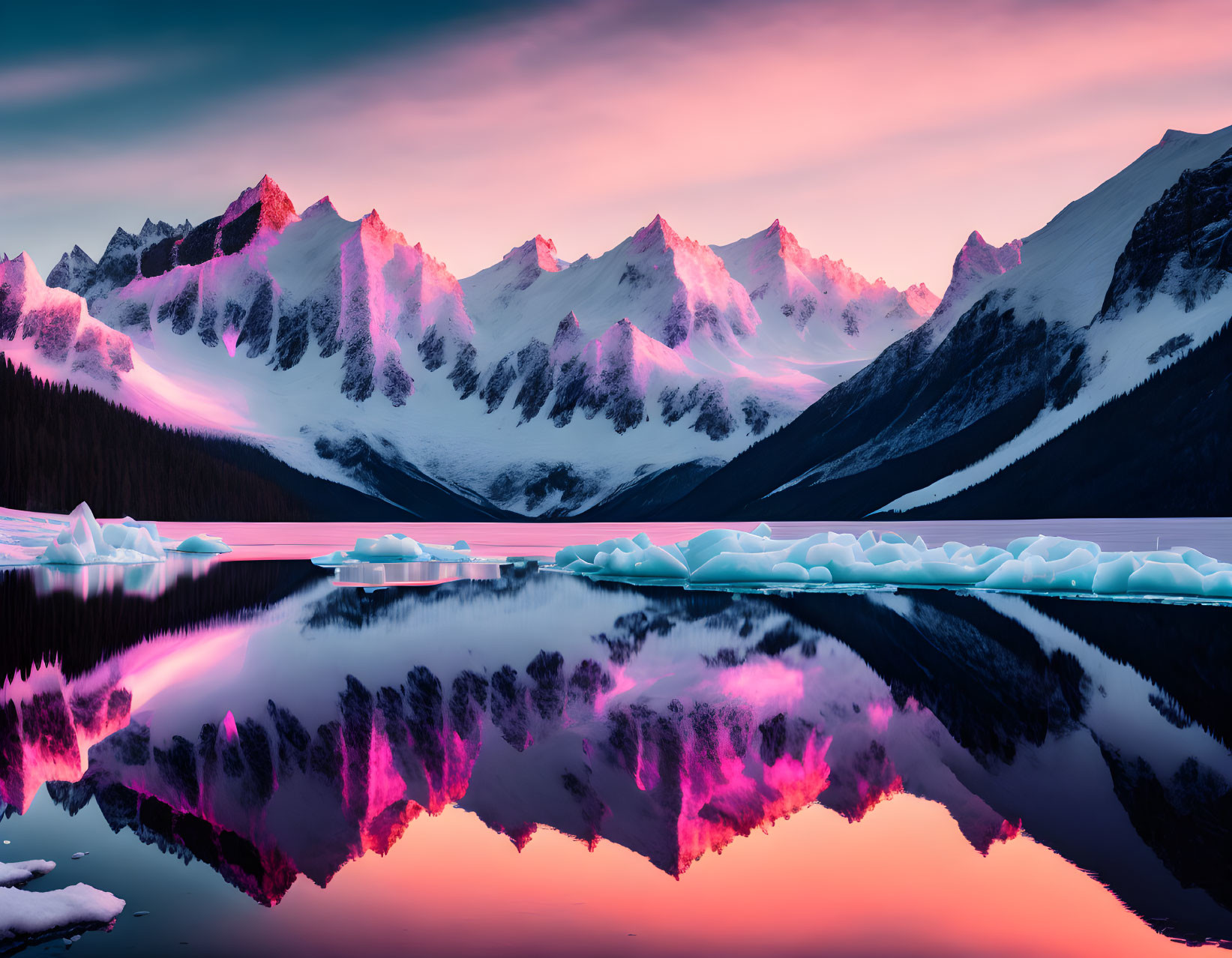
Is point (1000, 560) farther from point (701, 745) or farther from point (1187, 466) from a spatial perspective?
point (1187, 466)

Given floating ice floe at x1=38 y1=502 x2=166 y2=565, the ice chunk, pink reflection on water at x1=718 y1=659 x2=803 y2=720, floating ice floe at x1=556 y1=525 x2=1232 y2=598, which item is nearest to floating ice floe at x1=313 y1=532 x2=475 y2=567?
the ice chunk

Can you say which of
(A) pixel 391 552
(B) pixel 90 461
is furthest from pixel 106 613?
(B) pixel 90 461

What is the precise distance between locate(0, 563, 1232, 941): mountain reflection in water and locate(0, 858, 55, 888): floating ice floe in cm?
127

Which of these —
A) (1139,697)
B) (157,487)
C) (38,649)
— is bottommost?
(1139,697)

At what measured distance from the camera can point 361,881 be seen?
10.9 meters

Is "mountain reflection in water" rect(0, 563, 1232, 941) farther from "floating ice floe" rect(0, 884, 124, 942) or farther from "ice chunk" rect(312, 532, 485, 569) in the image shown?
"ice chunk" rect(312, 532, 485, 569)

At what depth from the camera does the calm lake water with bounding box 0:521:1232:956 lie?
32.6 feet

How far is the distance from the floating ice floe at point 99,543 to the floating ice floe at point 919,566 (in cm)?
3613

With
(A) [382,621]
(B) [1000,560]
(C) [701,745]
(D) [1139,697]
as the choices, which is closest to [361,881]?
(C) [701,745]

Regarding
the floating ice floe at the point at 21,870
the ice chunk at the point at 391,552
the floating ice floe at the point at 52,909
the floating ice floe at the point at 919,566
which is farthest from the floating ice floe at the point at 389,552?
the floating ice floe at the point at 52,909

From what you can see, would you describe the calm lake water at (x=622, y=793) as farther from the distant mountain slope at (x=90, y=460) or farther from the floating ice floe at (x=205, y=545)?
the distant mountain slope at (x=90, y=460)

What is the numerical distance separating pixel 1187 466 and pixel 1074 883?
201504mm

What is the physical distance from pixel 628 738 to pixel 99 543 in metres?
71.0

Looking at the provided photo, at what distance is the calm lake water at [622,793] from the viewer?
32.6 feet
